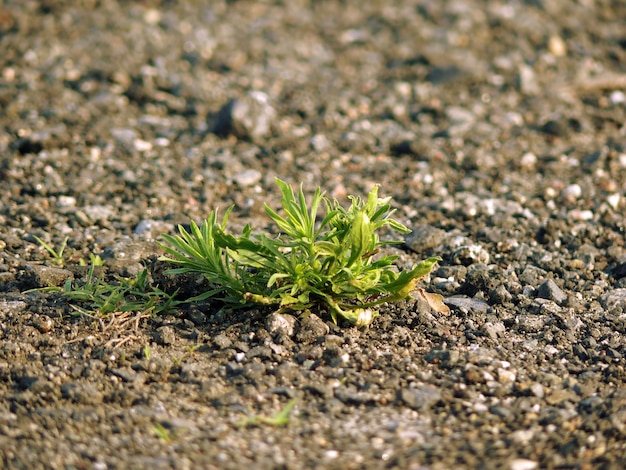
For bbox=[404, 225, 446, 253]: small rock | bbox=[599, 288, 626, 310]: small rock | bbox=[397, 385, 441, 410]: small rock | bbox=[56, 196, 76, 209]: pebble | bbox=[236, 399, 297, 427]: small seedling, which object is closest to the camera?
bbox=[236, 399, 297, 427]: small seedling

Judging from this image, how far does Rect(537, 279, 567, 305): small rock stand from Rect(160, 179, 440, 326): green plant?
715mm

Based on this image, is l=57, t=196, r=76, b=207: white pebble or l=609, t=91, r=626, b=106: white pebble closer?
l=57, t=196, r=76, b=207: white pebble

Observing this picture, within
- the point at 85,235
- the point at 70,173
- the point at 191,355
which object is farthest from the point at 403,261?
the point at 70,173

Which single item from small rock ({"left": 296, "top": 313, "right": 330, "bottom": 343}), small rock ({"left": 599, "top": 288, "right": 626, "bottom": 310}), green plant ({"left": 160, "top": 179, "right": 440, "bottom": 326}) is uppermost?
green plant ({"left": 160, "top": 179, "right": 440, "bottom": 326})

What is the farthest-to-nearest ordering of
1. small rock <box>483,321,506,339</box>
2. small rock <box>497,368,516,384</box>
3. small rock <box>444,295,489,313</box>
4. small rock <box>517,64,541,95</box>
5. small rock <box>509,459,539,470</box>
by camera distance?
small rock <box>517,64,541,95</box>, small rock <box>444,295,489,313</box>, small rock <box>483,321,506,339</box>, small rock <box>497,368,516,384</box>, small rock <box>509,459,539,470</box>

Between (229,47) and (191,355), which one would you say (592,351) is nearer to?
(191,355)

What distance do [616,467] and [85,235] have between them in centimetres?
266

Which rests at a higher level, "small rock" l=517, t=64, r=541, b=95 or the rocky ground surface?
"small rock" l=517, t=64, r=541, b=95

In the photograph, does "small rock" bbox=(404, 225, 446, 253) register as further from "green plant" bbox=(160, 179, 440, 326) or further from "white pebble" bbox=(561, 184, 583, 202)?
"white pebble" bbox=(561, 184, 583, 202)

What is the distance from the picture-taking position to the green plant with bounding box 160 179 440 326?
2.95 m

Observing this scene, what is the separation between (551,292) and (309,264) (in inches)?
45.1

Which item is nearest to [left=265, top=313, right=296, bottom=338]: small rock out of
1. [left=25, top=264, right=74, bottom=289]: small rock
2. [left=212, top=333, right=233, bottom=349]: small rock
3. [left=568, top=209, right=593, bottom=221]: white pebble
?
[left=212, top=333, right=233, bottom=349]: small rock

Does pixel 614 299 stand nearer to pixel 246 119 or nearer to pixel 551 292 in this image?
pixel 551 292

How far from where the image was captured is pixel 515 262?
3795 mm
